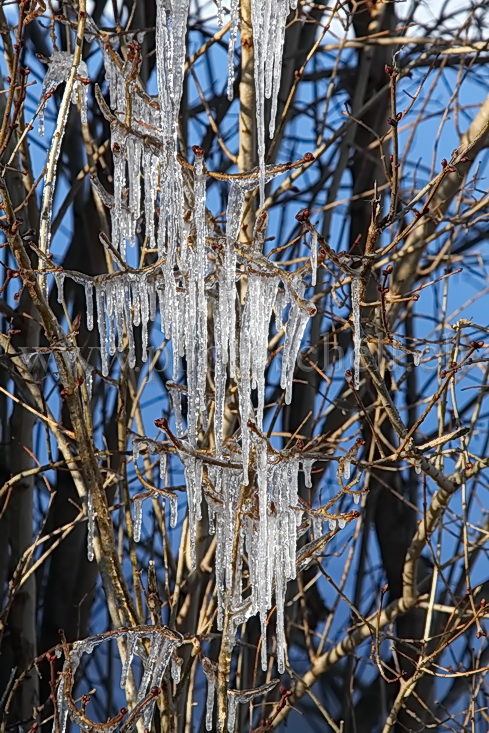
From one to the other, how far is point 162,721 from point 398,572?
2.41 meters

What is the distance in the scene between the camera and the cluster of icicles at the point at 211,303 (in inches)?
72.4

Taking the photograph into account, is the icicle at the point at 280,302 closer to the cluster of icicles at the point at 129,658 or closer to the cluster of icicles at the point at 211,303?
the cluster of icicles at the point at 211,303

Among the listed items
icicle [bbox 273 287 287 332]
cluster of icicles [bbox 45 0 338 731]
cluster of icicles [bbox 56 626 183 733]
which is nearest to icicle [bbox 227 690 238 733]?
cluster of icicles [bbox 45 0 338 731]

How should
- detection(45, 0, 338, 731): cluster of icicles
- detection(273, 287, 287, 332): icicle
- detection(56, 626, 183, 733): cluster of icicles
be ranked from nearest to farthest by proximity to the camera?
detection(45, 0, 338, 731): cluster of icicles, detection(273, 287, 287, 332): icicle, detection(56, 626, 183, 733): cluster of icicles

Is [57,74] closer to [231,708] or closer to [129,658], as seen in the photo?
[129,658]

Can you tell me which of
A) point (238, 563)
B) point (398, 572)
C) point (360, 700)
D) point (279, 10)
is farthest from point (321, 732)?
point (279, 10)

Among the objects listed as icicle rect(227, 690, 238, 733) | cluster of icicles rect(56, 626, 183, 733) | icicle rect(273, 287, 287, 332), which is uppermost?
icicle rect(273, 287, 287, 332)

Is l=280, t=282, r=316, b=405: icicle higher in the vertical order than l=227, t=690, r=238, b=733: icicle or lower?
higher

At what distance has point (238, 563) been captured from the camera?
7.09 ft

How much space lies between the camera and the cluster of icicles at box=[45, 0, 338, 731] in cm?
184

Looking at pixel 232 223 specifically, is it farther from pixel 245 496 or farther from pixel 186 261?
pixel 245 496

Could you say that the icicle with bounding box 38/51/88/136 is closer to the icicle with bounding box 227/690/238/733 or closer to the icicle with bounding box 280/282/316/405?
the icicle with bounding box 280/282/316/405

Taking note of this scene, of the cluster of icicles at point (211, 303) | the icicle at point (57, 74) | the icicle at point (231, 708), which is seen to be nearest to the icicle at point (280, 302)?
the cluster of icicles at point (211, 303)

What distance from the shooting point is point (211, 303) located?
228cm
